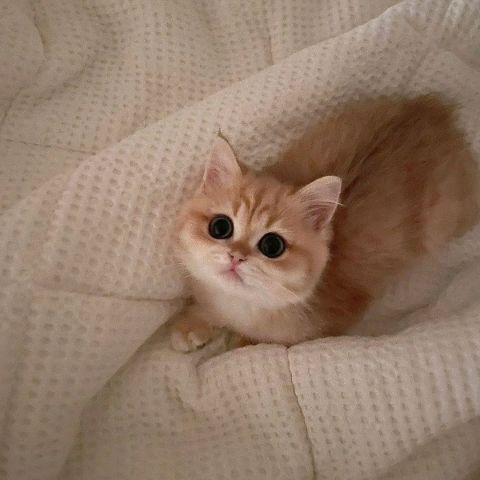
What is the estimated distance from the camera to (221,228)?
45.9 inches

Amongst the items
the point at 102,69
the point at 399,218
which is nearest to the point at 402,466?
the point at 399,218

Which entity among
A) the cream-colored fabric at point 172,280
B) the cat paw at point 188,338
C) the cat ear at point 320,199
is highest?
the cat ear at point 320,199

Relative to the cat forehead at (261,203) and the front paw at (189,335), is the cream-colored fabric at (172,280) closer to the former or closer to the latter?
the front paw at (189,335)

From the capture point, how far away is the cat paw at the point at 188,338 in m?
1.34

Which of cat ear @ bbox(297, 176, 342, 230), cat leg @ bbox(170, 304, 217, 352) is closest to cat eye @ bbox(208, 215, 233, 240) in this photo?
cat ear @ bbox(297, 176, 342, 230)

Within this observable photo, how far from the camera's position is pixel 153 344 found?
Result: 1366 millimetres

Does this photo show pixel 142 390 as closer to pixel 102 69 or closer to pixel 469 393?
pixel 469 393

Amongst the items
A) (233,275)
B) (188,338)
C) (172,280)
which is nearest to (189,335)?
(188,338)

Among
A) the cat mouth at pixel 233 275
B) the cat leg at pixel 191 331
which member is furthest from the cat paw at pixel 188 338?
the cat mouth at pixel 233 275

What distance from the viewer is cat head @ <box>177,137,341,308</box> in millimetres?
1107

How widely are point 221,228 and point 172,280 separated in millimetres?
249

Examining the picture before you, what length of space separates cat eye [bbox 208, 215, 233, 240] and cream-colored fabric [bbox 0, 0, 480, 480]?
18cm

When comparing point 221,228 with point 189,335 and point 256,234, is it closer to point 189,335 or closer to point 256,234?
point 256,234

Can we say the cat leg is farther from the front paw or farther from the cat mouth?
the cat mouth
